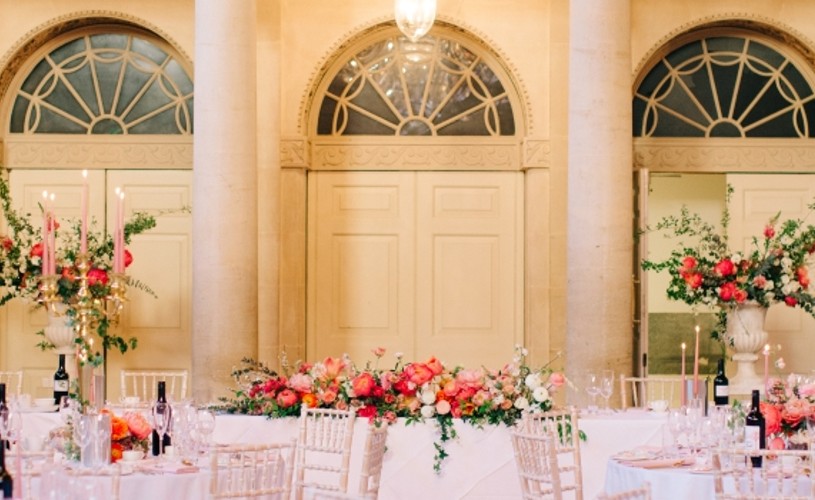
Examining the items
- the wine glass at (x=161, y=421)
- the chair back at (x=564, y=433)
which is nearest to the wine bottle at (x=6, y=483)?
the wine glass at (x=161, y=421)

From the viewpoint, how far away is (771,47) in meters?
12.1

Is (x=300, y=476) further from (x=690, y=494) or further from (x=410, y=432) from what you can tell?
(x=690, y=494)

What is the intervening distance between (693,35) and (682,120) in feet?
2.40

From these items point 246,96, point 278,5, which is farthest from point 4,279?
point 278,5

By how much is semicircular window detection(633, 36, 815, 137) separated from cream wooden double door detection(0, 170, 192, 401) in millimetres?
4038

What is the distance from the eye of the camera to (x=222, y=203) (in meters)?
10.0

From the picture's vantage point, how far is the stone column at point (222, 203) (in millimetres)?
10016

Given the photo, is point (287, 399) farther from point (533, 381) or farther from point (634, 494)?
point (634, 494)

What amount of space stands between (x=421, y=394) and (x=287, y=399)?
784 millimetres

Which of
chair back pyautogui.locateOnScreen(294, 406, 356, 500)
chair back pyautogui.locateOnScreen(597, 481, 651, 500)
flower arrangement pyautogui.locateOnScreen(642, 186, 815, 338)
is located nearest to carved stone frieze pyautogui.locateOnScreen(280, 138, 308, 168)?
flower arrangement pyautogui.locateOnScreen(642, 186, 815, 338)

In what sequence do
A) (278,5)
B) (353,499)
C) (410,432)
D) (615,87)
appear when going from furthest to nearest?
(278,5) → (615,87) → (410,432) → (353,499)

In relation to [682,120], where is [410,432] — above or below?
below

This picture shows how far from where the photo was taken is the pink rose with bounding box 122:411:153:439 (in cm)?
703

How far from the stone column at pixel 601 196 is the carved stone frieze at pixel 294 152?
2849 mm
